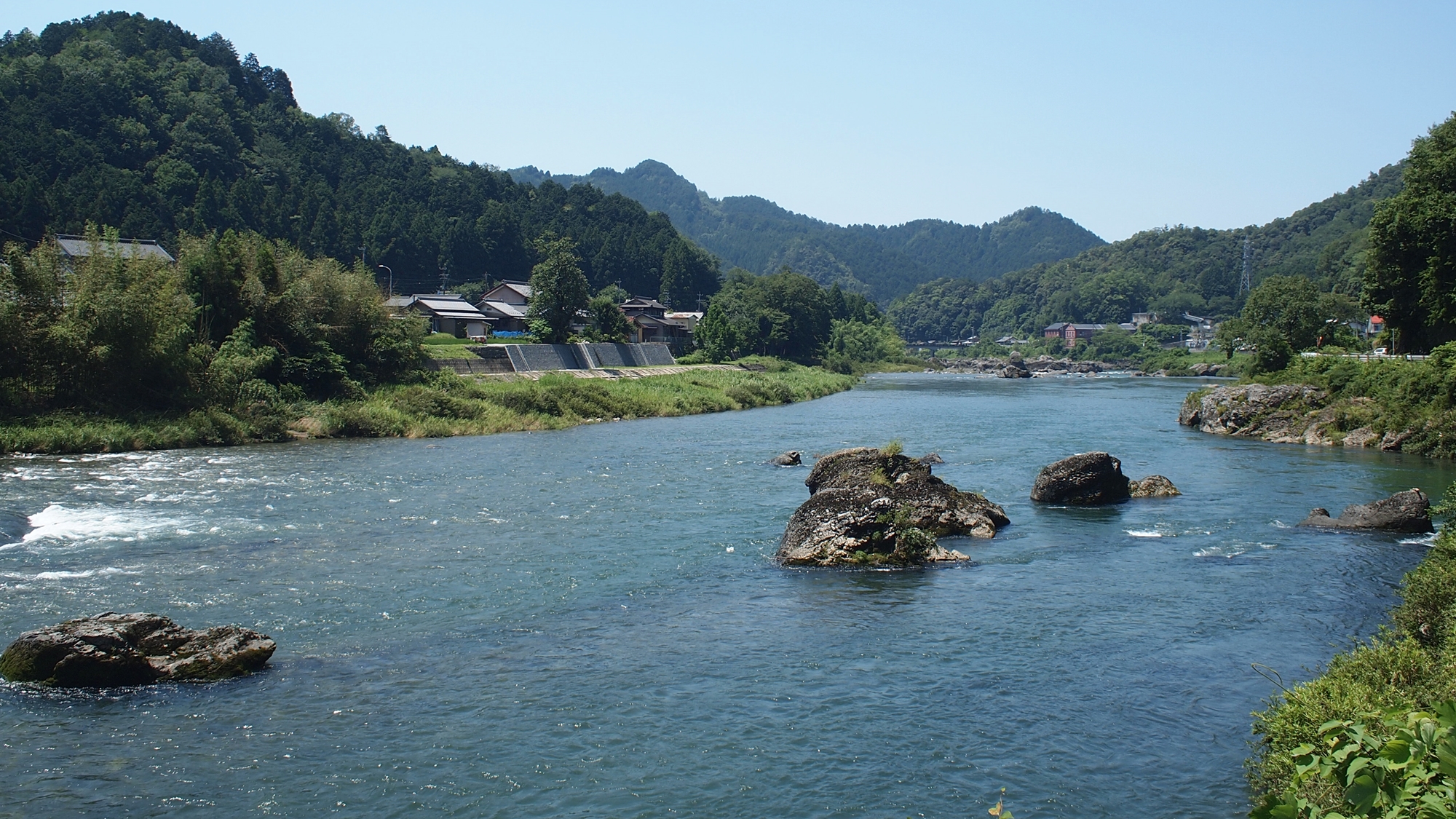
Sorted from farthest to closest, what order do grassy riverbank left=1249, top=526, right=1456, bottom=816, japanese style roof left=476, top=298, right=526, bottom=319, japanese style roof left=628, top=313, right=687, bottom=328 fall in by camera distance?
japanese style roof left=628, top=313, right=687, bottom=328 < japanese style roof left=476, top=298, right=526, bottom=319 < grassy riverbank left=1249, top=526, right=1456, bottom=816

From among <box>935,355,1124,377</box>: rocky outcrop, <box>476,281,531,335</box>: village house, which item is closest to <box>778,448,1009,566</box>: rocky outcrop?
Answer: <box>476,281,531,335</box>: village house

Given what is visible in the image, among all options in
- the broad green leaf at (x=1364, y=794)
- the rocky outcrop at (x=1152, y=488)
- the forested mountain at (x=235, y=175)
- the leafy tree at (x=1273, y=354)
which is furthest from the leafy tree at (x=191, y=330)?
the leafy tree at (x=1273, y=354)

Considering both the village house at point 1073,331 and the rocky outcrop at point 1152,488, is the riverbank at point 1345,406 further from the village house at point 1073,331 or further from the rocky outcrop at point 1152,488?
the village house at point 1073,331

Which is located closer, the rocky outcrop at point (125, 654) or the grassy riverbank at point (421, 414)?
the rocky outcrop at point (125, 654)

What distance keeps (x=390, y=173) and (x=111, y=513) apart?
11142 cm

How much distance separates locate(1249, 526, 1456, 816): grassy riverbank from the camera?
8703mm

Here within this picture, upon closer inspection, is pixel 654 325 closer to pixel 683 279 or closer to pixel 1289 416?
pixel 683 279

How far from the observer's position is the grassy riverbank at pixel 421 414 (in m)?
34.0

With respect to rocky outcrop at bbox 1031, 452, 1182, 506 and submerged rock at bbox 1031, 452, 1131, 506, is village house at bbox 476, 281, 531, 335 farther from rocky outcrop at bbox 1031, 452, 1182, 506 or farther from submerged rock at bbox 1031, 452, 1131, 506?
submerged rock at bbox 1031, 452, 1131, 506

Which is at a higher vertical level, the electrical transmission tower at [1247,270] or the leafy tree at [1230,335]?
the electrical transmission tower at [1247,270]

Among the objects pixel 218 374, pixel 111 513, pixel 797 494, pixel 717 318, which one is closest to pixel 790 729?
pixel 797 494

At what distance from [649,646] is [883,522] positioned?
7.04 metres

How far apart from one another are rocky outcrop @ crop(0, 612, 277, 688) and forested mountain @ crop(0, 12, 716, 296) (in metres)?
71.6

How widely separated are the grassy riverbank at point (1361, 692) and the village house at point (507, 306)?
7423cm
